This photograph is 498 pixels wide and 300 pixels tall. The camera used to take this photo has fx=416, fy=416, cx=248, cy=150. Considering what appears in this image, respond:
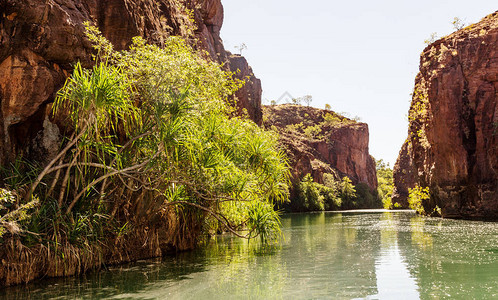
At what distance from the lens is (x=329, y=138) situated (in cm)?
9550

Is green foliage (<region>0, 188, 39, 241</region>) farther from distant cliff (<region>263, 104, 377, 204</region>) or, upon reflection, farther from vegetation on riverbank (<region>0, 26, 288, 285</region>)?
distant cliff (<region>263, 104, 377, 204</region>)

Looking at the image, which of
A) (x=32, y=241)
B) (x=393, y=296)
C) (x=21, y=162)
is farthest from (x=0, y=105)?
(x=393, y=296)

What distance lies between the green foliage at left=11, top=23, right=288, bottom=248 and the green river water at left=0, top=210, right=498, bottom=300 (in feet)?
4.68

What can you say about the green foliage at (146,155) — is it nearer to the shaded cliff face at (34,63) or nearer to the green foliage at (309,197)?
the shaded cliff face at (34,63)

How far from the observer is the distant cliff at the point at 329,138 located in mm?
90669

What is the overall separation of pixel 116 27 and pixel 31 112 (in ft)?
19.5

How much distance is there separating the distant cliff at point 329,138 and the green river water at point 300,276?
68.9 m

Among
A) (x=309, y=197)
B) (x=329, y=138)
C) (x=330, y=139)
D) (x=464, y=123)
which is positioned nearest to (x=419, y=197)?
(x=464, y=123)

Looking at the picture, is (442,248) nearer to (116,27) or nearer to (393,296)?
(393,296)

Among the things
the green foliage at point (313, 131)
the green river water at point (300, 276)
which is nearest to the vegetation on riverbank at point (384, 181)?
the green foliage at point (313, 131)

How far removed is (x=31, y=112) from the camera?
12109 mm

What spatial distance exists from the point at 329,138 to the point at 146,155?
281ft

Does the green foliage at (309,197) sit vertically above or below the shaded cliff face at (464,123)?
below

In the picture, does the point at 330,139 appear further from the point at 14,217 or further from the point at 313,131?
the point at 14,217
